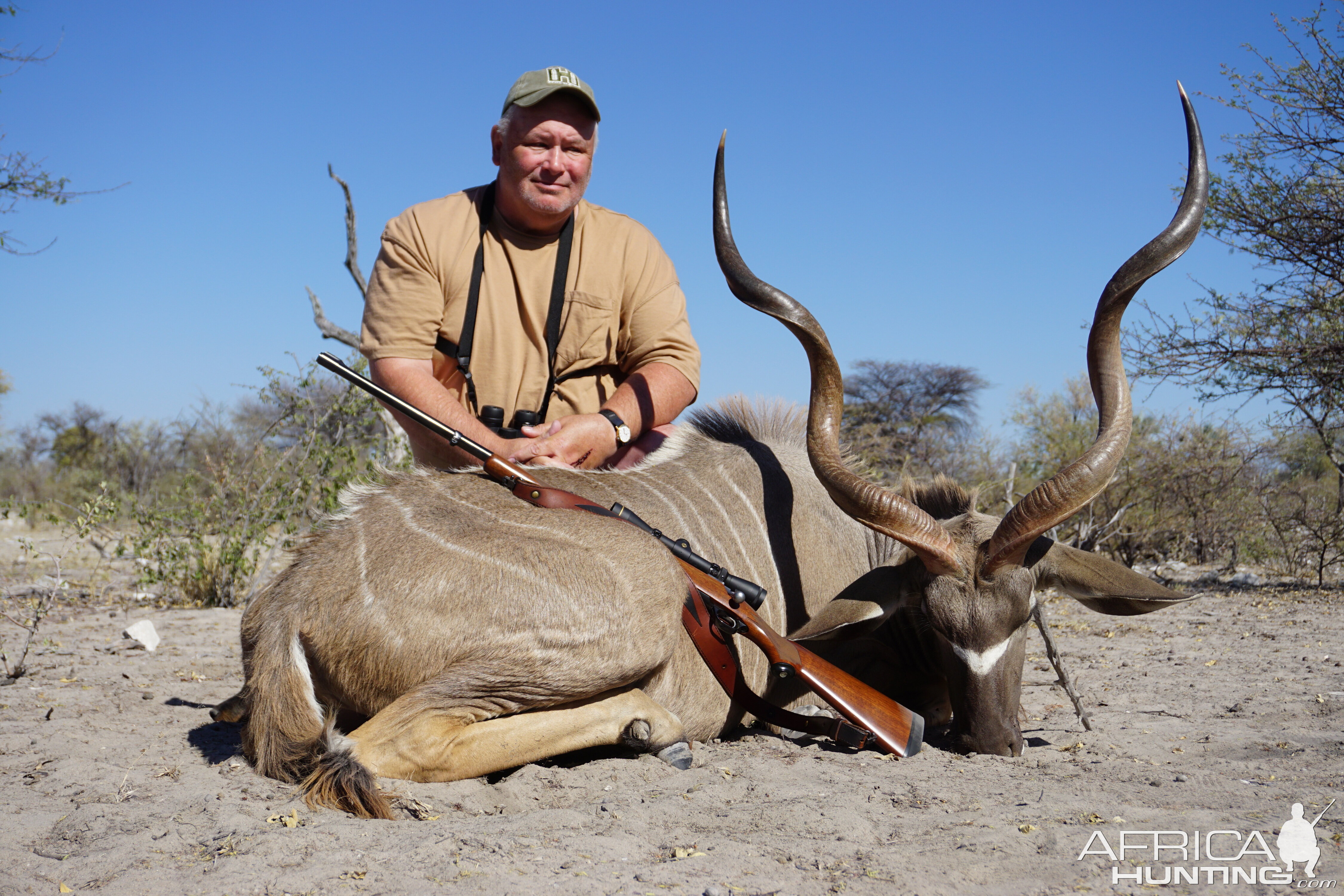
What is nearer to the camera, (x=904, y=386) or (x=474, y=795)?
(x=474, y=795)

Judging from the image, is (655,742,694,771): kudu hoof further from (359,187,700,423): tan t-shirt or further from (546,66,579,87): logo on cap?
(546,66,579,87): logo on cap

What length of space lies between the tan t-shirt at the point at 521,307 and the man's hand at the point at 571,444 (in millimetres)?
377

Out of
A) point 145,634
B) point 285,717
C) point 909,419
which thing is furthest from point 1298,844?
point 909,419

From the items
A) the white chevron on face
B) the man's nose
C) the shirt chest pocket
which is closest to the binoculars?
the shirt chest pocket

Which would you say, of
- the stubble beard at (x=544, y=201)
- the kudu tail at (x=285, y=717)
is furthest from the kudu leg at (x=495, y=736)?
the stubble beard at (x=544, y=201)

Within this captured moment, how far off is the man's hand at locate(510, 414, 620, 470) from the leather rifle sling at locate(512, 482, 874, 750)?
51 centimetres

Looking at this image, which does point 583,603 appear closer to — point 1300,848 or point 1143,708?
point 1300,848

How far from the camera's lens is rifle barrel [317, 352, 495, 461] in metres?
3.78

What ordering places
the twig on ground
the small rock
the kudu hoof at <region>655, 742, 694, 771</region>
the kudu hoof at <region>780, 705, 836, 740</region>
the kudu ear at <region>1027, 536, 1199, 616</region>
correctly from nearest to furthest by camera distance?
the kudu hoof at <region>655, 742, 694, 771</region> < the kudu ear at <region>1027, 536, 1199, 616</region> < the twig on ground < the kudu hoof at <region>780, 705, 836, 740</region> < the small rock

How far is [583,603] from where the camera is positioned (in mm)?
3180

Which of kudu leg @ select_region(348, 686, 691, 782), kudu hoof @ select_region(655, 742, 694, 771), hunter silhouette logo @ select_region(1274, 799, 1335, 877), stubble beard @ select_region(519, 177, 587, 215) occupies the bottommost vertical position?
kudu hoof @ select_region(655, 742, 694, 771)

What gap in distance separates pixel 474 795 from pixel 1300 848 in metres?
2.08

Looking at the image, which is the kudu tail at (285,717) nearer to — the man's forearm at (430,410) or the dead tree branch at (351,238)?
the man's forearm at (430,410)

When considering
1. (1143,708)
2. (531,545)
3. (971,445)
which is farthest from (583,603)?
(971,445)
